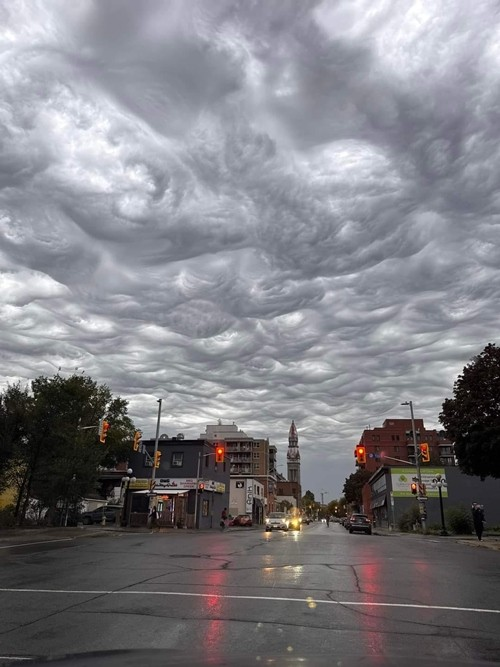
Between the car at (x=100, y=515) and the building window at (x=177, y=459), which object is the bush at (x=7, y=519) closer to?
the car at (x=100, y=515)

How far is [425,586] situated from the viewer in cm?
1091

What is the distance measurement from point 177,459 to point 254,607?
46802 millimetres

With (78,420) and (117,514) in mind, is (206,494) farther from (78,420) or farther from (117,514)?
(78,420)

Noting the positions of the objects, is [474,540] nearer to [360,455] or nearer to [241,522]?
[360,455]

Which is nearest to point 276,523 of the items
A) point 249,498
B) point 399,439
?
point 249,498

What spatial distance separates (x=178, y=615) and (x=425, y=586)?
5.42 meters

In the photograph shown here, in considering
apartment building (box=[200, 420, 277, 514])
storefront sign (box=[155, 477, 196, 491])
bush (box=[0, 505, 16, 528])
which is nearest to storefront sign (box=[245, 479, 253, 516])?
apartment building (box=[200, 420, 277, 514])

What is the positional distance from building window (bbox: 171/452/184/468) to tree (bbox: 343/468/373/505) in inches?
2889

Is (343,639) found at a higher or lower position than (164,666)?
lower

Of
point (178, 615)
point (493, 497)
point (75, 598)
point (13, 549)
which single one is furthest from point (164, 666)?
point (493, 497)

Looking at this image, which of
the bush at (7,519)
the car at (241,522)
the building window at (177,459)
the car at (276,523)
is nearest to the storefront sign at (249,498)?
the car at (241,522)

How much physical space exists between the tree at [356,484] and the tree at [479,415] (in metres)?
93.3

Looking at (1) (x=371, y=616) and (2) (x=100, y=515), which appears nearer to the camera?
(1) (x=371, y=616)

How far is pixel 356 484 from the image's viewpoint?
123m
